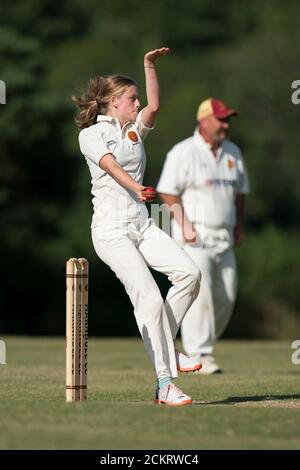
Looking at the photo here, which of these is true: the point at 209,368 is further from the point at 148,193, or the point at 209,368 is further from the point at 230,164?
the point at 148,193

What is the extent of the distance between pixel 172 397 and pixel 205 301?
456 centimetres

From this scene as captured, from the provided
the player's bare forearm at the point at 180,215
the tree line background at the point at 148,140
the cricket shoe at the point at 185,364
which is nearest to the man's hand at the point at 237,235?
the player's bare forearm at the point at 180,215

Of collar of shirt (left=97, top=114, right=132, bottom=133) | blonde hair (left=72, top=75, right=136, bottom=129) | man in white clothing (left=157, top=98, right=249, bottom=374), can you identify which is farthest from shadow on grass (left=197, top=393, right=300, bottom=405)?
man in white clothing (left=157, top=98, right=249, bottom=374)

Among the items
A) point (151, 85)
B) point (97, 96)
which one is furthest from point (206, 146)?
point (151, 85)

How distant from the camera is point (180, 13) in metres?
61.9

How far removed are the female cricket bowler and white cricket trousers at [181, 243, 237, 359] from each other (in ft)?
13.4

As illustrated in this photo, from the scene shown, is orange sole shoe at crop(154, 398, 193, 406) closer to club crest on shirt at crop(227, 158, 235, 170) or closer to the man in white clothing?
the man in white clothing

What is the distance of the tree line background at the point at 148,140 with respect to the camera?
105 ft

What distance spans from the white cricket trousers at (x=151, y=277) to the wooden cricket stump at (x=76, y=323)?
30cm

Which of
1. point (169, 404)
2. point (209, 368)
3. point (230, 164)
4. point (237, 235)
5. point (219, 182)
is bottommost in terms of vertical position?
point (209, 368)

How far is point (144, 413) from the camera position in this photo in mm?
7625

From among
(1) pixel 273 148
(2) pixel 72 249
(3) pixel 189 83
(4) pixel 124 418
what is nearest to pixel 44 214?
(2) pixel 72 249

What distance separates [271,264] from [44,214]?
9503mm
